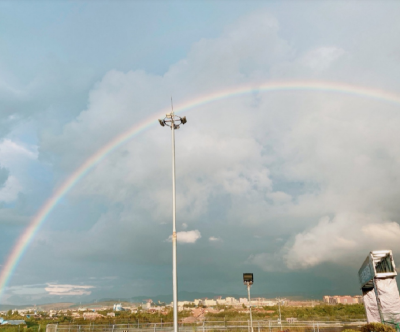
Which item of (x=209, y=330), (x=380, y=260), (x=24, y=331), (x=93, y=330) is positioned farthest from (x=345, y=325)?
(x=24, y=331)

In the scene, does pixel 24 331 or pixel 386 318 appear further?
pixel 24 331

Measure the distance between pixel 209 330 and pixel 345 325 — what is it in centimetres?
1790

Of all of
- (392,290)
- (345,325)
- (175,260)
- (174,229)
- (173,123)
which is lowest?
(345,325)

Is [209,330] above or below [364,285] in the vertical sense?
below

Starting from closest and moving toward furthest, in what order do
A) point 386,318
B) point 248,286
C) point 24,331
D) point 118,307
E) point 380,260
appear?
point 386,318 < point 380,260 < point 248,286 < point 24,331 < point 118,307

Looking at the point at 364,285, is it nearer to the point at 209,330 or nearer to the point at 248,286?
the point at 248,286

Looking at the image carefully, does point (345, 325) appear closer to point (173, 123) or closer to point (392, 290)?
point (392, 290)

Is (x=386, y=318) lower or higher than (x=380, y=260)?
lower

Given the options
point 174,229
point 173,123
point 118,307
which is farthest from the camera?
point 118,307

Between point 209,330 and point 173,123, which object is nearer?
point 173,123

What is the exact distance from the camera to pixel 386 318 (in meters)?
17.5

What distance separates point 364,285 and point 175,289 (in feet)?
52.9

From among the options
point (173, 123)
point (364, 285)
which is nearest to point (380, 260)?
point (364, 285)

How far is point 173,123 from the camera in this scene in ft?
52.8
